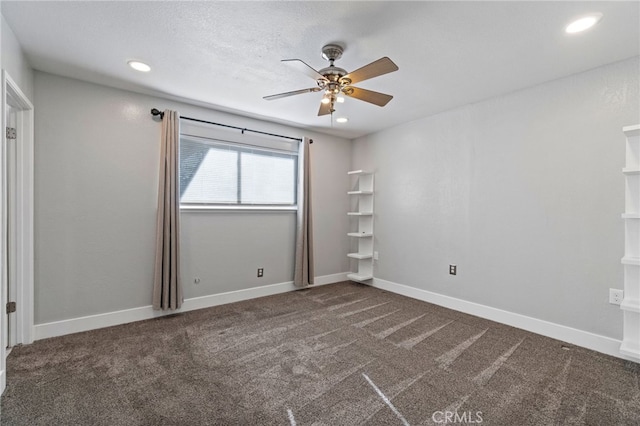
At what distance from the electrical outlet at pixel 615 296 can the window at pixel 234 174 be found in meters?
3.67

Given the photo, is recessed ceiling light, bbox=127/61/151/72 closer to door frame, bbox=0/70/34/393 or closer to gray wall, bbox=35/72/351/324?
gray wall, bbox=35/72/351/324

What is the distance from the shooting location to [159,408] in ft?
5.85

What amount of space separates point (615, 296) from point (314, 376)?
8.67ft

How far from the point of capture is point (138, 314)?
3.21m

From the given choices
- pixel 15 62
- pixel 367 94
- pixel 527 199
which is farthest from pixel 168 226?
pixel 527 199

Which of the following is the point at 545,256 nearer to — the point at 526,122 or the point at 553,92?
the point at 526,122

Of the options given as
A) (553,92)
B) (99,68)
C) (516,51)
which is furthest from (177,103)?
(553,92)

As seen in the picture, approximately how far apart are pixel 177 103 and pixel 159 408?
10.3 ft

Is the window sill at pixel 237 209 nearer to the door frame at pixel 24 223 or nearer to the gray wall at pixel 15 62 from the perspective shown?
the door frame at pixel 24 223

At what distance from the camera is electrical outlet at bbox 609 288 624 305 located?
8.07 feet

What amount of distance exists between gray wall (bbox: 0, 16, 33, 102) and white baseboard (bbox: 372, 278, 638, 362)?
4614 millimetres

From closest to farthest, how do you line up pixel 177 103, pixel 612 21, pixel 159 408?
1. pixel 159 408
2. pixel 612 21
3. pixel 177 103

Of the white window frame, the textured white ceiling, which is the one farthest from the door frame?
the white window frame

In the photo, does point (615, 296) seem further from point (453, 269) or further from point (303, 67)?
point (303, 67)
